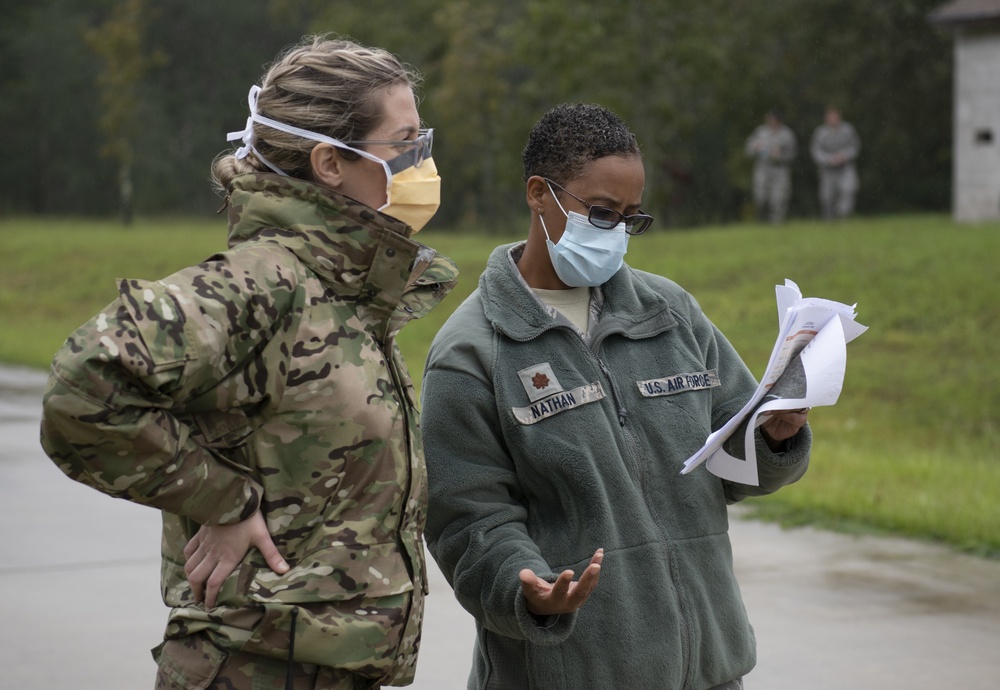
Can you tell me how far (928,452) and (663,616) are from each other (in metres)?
7.24

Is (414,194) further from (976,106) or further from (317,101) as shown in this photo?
(976,106)

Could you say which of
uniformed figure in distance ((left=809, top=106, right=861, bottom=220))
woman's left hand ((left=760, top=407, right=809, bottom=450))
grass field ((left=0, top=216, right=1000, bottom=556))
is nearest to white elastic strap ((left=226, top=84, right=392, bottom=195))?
woman's left hand ((left=760, top=407, right=809, bottom=450))

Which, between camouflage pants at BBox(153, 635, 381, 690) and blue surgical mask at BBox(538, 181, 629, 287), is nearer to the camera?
camouflage pants at BBox(153, 635, 381, 690)

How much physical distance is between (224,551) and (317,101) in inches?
31.8

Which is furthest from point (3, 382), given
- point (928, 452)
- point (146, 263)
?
point (146, 263)

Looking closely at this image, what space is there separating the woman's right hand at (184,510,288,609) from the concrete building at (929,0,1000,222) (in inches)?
899

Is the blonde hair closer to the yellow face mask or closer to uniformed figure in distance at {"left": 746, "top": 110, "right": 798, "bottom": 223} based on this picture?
the yellow face mask

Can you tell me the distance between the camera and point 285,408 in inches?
86.3

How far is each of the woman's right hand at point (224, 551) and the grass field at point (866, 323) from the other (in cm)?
263

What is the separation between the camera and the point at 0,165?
5084 cm

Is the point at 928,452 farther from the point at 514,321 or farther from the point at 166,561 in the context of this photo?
the point at 166,561

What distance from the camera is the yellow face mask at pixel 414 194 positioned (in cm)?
249

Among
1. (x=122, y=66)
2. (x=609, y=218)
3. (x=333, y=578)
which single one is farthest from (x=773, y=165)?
(x=333, y=578)

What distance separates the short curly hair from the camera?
283 centimetres
